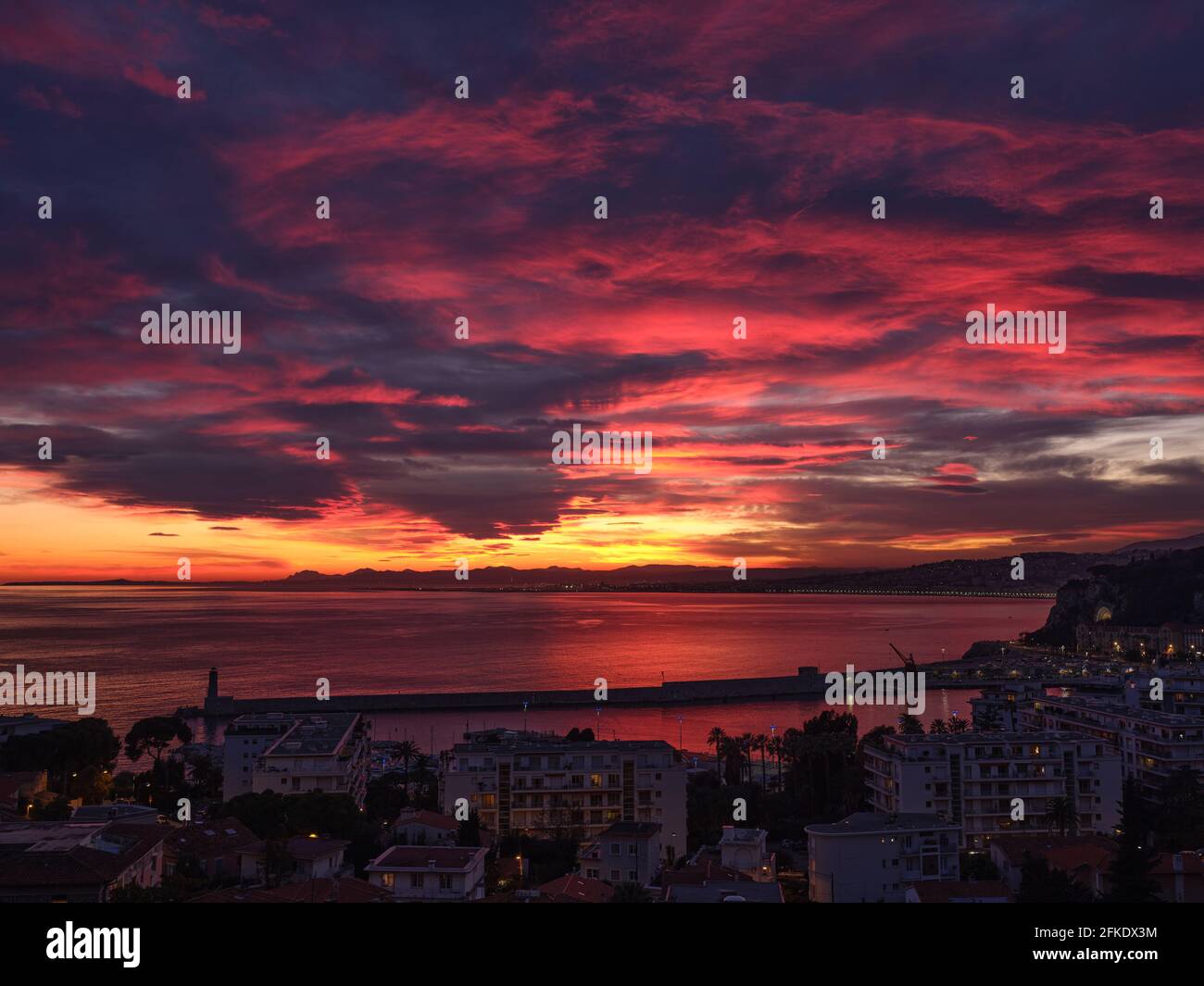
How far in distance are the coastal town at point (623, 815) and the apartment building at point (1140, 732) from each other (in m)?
0.06

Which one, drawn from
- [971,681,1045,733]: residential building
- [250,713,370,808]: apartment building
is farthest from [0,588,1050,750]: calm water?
[250,713,370,808]: apartment building

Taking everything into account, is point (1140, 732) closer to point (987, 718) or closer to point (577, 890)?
point (987, 718)

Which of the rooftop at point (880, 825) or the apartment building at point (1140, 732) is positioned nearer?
the rooftop at point (880, 825)

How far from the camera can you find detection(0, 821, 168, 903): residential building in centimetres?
923

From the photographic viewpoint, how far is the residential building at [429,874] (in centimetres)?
1150

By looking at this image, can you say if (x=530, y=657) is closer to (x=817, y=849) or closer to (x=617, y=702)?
(x=617, y=702)

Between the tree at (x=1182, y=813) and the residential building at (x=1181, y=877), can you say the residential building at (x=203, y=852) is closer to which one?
the residential building at (x=1181, y=877)

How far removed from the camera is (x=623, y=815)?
1814cm

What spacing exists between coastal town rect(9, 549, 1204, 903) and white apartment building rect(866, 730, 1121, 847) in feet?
0.13

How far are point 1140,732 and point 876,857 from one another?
43.3 ft

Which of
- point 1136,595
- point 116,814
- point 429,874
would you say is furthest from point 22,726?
point 1136,595

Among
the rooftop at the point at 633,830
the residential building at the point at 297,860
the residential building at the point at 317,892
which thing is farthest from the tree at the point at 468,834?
the residential building at the point at 317,892
